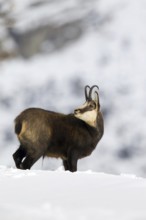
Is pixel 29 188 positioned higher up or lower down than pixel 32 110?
lower down

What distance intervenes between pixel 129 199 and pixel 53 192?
74 cm

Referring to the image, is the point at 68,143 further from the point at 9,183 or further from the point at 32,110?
the point at 9,183

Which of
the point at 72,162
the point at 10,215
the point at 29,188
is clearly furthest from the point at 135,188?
the point at 72,162

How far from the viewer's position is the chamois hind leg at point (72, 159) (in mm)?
10312

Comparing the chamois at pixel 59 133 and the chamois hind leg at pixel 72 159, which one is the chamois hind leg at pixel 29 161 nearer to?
the chamois at pixel 59 133

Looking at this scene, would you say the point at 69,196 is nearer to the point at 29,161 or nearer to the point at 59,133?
the point at 29,161

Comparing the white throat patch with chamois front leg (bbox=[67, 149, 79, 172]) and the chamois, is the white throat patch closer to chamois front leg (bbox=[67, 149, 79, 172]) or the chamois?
the chamois

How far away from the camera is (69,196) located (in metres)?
6.02

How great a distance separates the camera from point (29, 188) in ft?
20.9

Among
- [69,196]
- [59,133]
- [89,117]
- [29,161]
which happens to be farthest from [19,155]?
[69,196]

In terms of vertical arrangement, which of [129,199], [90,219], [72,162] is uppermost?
[72,162]

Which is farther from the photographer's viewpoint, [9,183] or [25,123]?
[25,123]

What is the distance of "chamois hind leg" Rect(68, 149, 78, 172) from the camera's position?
10312mm

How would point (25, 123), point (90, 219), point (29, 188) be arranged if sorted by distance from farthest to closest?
point (25, 123) → point (29, 188) → point (90, 219)
